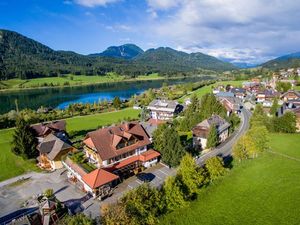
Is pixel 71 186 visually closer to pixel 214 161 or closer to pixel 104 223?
pixel 104 223

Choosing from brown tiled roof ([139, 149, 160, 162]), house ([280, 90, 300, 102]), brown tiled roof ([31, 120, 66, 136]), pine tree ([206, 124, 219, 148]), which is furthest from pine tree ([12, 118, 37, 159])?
house ([280, 90, 300, 102])

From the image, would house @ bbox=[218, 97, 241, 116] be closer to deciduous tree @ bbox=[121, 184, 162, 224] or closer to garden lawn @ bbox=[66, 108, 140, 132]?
garden lawn @ bbox=[66, 108, 140, 132]

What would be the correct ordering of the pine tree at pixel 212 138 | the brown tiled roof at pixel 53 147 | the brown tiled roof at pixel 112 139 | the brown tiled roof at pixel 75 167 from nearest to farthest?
the brown tiled roof at pixel 75 167 → the brown tiled roof at pixel 112 139 → the brown tiled roof at pixel 53 147 → the pine tree at pixel 212 138

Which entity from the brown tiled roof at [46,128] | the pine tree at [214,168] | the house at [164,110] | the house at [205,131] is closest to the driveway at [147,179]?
the pine tree at [214,168]

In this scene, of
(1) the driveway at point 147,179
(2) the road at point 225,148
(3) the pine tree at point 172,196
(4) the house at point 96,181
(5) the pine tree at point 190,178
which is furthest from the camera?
(2) the road at point 225,148

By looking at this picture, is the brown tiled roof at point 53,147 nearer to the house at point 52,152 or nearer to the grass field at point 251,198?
the house at point 52,152

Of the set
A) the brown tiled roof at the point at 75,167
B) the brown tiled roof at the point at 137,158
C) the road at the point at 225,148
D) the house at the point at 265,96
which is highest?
the house at the point at 265,96

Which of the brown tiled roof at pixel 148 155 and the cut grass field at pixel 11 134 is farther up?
the brown tiled roof at pixel 148 155
